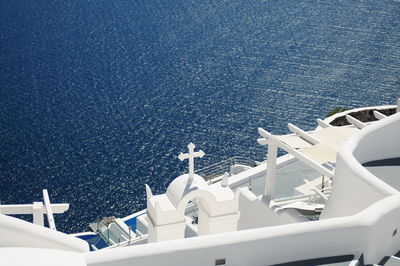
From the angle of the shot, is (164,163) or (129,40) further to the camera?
(129,40)

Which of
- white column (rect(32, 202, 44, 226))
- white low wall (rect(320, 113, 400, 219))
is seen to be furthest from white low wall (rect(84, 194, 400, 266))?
white column (rect(32, 202, 44, 226))

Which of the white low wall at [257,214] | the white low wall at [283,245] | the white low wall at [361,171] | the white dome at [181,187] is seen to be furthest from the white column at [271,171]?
the white low wall at [283,245]

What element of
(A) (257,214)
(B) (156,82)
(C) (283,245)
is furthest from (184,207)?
(B) (156,82)

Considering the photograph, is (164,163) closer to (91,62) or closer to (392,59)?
(91,62)

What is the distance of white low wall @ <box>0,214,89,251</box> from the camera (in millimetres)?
8102

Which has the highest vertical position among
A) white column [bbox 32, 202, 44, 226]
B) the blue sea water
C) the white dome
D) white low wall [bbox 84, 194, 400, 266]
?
the blue sea water

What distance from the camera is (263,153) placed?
120ft

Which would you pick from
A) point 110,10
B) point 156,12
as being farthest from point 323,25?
point 110,10

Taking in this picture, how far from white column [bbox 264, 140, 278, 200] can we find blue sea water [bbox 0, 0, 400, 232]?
18.0 meters

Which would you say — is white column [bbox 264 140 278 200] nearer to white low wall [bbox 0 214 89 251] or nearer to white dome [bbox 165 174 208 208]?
white dome [bbox 165 174 208 208]

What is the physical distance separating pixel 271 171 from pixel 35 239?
23.2ft

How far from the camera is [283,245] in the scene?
8.41 meters

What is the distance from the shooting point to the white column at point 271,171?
1391 cm

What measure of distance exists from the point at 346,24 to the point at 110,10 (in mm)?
19713
